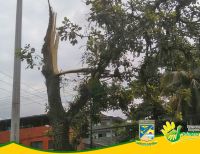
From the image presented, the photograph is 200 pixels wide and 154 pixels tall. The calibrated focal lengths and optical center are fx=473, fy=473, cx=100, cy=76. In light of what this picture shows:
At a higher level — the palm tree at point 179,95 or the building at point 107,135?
the palm tree at point 179,95

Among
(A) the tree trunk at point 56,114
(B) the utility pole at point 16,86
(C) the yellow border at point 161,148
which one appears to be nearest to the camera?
(C) the yellow border at point 161,148

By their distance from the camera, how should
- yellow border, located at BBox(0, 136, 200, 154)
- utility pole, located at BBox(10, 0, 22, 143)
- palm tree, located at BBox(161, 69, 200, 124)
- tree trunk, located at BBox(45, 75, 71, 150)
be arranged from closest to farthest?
1. yellow border, located at BBox(0, 136, 200, 154)
2. palm tree, located at BBox(161, 69, 200, 124)
3. utility pole, located at BBox(10, 0, 22, 143)
4. tree trunk, located at BBox(45, 75, 71, 150)

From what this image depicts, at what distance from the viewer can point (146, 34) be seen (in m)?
11.6

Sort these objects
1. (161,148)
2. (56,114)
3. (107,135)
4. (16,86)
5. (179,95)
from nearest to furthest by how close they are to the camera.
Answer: (161,148), (179,95), (16,86), (56,114), (107,135)

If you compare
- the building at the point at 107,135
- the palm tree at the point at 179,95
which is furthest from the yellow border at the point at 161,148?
the palm tree at the point at 179,95

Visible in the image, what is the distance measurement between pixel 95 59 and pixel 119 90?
113 centimetres

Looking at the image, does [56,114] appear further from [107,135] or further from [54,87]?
[107,135]

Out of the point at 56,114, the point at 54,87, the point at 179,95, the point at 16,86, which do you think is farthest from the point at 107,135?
the point at 16,86

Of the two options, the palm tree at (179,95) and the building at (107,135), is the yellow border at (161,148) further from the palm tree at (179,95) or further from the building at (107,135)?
the palm tree at (179,95)

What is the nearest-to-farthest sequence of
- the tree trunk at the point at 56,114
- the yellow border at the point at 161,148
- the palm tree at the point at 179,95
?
the yellow border at the point at 161,148
the palm tree at the point at 179,95
the tree trunk at the point at 56,114

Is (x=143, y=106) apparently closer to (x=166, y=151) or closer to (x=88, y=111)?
(x=88, y=111)

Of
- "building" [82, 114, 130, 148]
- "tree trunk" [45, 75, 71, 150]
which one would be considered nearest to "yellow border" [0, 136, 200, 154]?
"building" [82, 114, 130, 148]

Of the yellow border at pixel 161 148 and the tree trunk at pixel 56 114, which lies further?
the tree trunk at pixel 56 114

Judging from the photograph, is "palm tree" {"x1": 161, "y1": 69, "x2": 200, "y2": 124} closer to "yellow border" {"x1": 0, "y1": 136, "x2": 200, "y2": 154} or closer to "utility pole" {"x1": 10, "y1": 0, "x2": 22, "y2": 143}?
"yellow border" {"x1": 0, "y1": 136, "x2": 200, "y2": 154}
